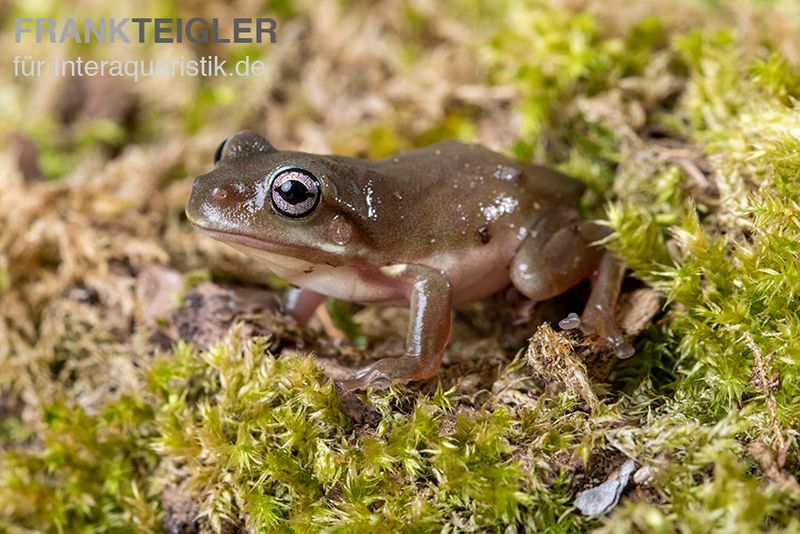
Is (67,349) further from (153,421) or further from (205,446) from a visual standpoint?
(205,446)

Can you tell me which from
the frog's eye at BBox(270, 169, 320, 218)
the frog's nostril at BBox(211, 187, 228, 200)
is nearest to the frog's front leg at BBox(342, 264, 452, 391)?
the frog's eye at BBox(270, 169, 320, 218)

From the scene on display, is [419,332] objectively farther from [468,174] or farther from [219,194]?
[219,194]

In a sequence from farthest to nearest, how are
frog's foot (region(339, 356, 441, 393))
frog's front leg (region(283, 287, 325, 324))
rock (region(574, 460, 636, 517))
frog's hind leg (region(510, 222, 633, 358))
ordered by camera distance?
1. frog's front leg (region(283, 287, 325, 324))
2. frog's hind leg (region(510, 222, 633, 358))
3. frog's foot (region(339, 356, 441, 393))
4. rock (region(574, 460, 636, 517))

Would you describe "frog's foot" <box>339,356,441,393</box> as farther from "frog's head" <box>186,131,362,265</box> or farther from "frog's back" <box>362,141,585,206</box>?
"frog's back" <box>362,141,585,206</box>

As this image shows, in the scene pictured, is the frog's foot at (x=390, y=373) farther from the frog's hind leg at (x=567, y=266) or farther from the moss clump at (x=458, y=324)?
the frog's hind leg at (x=567, y=266)

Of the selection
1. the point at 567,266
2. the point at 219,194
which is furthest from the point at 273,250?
the point at 567,266

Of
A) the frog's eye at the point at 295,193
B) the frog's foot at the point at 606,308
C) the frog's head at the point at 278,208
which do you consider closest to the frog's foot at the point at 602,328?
the frog's foot at the point at 606,308

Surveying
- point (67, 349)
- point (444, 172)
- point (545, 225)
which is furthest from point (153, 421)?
point (545, 225)
